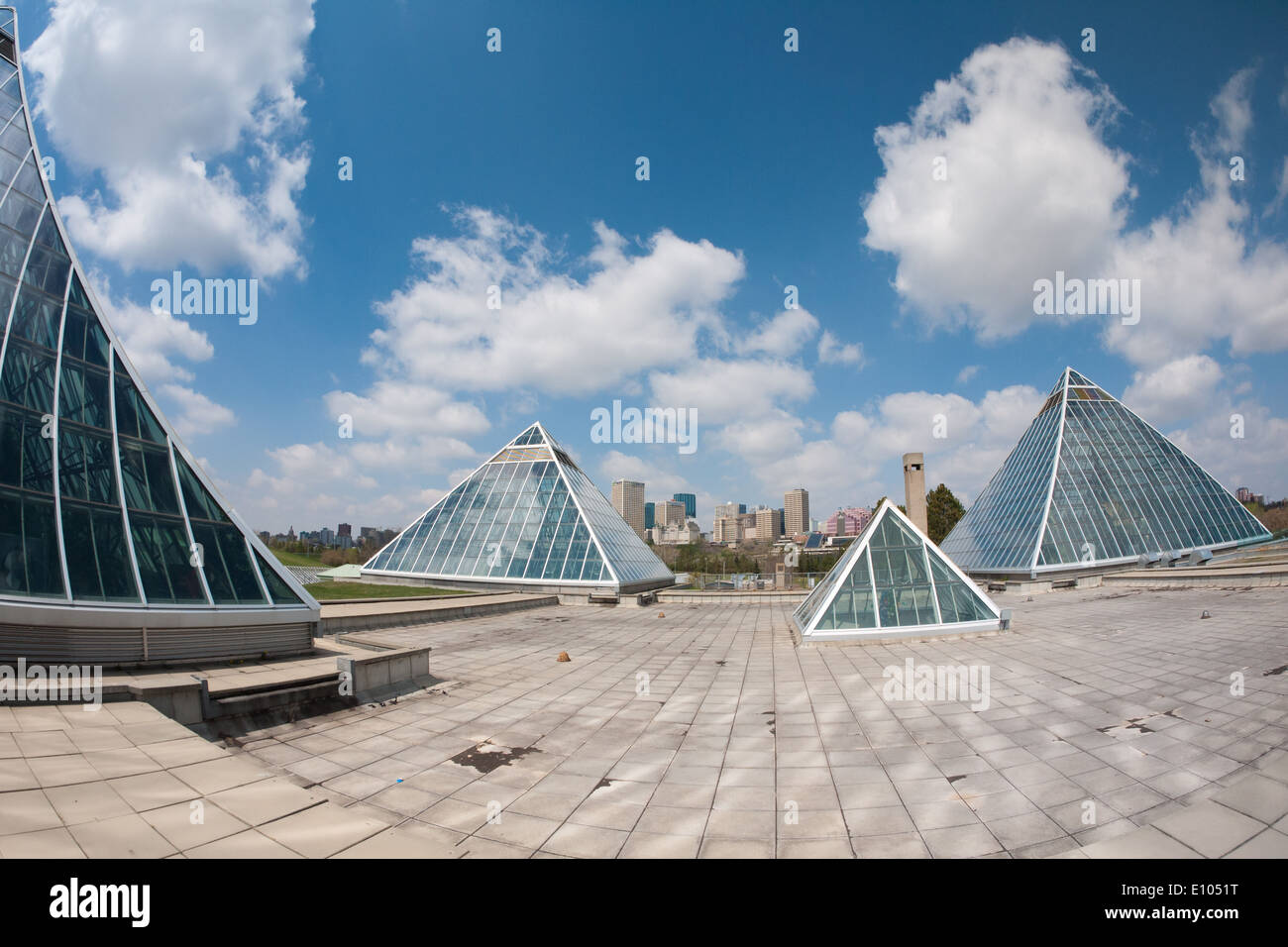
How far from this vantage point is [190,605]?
11.6 m

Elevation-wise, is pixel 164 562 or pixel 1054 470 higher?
pixel 1054 470

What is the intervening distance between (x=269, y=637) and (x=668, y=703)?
10.3 meters

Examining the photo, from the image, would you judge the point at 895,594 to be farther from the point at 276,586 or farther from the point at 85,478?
the point at 85,478

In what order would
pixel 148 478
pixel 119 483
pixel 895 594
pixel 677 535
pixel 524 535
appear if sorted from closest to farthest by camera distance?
pixel 119 483 < pixel 148 478 < pixel 895 594 < pixel 524 535 < pixel 677 535

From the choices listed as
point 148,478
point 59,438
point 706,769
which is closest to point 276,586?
point 148,478

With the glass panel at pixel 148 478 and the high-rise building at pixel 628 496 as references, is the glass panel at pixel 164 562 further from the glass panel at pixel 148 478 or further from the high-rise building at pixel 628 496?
the high-rise building at pixel 628 496

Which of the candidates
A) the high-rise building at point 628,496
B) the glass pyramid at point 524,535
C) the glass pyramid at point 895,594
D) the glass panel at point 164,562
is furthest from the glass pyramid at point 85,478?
the high-rise building at point 628,496

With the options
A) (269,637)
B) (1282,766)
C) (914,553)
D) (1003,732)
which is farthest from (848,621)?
(269,637)

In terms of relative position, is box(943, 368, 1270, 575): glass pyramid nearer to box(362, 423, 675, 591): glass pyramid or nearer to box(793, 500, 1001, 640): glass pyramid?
box(793, 500, 1001, 640): glass pyramid

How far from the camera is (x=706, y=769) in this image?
8.26m

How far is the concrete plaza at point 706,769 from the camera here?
524 cm

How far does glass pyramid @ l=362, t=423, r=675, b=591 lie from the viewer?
3722cm

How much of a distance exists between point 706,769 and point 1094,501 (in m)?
48.2
